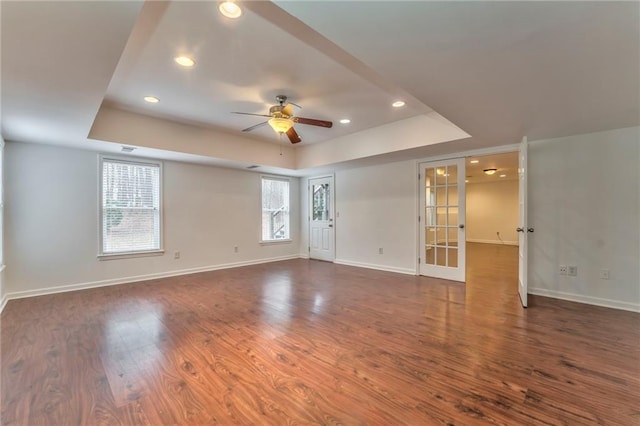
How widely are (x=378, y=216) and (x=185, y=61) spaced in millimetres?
4425

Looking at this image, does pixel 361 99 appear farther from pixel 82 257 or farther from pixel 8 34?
pixel 82 257

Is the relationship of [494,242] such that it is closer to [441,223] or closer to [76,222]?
[441,223]

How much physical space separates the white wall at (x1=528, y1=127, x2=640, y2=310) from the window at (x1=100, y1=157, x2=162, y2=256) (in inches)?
250

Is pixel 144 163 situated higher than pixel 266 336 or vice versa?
pixel 144 163

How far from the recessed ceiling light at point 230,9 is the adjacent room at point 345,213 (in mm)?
15

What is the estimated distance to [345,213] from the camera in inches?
258

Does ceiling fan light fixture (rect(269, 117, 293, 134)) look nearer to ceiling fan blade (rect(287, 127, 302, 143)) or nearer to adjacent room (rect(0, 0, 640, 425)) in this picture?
adjacent room (rect(0, 0, 640, 425))

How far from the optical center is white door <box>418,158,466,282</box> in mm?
4820

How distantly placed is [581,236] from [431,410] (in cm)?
366

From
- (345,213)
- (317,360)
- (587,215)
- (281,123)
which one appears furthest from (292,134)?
(587,215)

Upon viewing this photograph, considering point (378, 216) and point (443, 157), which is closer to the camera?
point (443, 157)

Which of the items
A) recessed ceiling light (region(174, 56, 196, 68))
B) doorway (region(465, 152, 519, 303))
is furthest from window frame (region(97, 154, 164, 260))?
doorway (region(465, 152, 519, 303))

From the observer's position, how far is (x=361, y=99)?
3.59 meters

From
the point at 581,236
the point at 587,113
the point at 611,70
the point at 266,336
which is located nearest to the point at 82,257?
the point at 266,336
